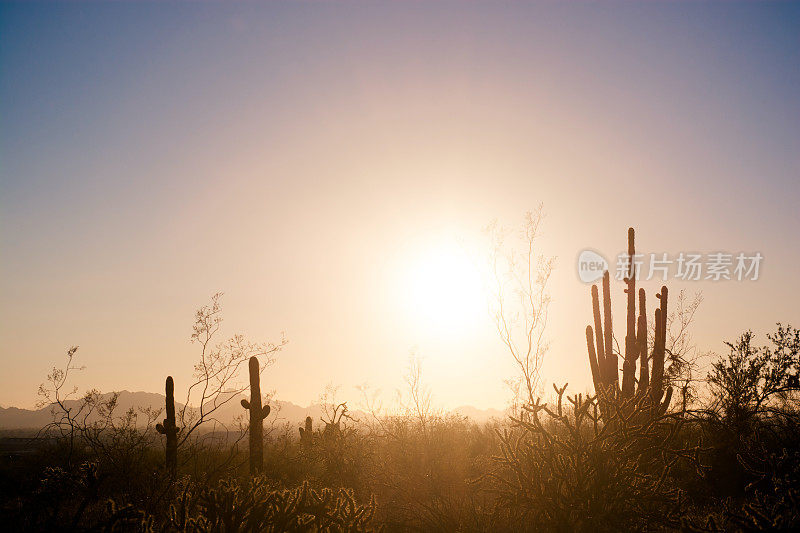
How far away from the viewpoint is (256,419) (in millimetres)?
11898

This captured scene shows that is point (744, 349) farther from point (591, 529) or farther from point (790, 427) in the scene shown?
point (591, 529)

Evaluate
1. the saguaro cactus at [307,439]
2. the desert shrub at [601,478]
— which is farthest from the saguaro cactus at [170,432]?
the desert shrub at [601,478]

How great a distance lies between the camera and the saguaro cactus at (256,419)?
11500 millimetres

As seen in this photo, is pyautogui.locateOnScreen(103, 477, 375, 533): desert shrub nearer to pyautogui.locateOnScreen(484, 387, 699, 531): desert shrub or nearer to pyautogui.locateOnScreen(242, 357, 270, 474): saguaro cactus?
pyautogui.locateOnScreen(484, 387, 699, 531): desert shrub

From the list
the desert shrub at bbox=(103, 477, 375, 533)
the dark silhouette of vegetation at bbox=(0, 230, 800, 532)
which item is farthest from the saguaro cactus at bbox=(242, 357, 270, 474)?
the desert shrub at bbox=(103, 477, 375, 533)

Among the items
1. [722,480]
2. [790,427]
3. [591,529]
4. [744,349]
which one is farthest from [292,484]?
[744,349]

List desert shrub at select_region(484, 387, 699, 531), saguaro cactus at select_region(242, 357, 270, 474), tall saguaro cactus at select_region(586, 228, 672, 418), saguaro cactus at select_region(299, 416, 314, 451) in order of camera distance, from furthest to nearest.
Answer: saguaro cactus at select_region(299, 416, 314, 451), saguaro cactus at select_region(242, 357, 270, 474), tall saguaro cactus at select_region(586, 228, 672, 418), desert shrub at select_region(484, 387, 699, 531)

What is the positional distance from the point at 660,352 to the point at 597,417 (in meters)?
6.27

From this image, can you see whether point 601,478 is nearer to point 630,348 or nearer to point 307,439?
point 630,348

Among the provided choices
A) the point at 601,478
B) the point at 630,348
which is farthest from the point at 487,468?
the point at 601,478

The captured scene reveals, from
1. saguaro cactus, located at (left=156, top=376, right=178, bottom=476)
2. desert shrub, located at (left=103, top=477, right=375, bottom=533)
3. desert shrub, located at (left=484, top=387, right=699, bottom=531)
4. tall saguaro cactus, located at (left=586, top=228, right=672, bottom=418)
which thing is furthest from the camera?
saguaro cactus, located at (left=156, top=376, right=178, bottom=476)

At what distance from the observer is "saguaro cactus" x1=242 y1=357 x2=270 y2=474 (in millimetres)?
11500

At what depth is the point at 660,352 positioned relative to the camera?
1043cm

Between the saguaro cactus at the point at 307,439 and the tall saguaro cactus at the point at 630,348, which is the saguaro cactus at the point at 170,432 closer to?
the saguaro cactus at the point at 307,439
